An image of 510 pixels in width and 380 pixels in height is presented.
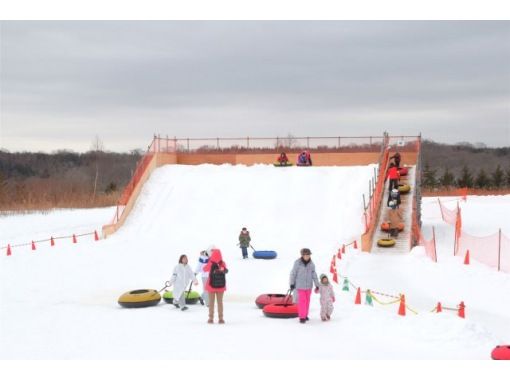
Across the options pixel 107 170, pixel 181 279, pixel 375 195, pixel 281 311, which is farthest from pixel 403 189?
pixel 107 170

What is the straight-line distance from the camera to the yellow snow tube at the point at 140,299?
48.1 feet

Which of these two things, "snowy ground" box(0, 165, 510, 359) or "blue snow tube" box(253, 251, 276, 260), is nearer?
"snowy ground" box(0, 165, 510, 359)

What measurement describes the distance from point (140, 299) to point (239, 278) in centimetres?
514

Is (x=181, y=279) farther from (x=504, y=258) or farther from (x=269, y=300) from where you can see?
(x=504, y=258)

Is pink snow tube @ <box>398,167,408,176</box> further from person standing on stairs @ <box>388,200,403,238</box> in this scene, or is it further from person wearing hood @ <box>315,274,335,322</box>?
person wearing hood @ <box>315,274,335,322</box>

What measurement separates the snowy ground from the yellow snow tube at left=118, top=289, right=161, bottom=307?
0.21 m

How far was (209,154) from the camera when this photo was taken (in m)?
41.3

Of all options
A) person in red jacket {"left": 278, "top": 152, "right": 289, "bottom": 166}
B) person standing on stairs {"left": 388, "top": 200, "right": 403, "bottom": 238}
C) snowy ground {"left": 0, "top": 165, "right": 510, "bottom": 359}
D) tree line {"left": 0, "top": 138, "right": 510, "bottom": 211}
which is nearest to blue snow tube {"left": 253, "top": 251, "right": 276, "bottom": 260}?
snowy ground {"left": 0, "top": 165, "right": 510, "bottom": 359}

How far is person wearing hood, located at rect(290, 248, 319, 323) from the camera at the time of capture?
41.3 ft

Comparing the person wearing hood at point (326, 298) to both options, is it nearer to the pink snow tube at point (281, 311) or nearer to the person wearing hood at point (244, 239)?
the pink snow tube at point (281, 311)

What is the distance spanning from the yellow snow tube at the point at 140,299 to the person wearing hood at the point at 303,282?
4022 mm

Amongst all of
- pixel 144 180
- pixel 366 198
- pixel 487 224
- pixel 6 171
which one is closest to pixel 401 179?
pixel 366 198

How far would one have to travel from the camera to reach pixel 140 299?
14.7 metres

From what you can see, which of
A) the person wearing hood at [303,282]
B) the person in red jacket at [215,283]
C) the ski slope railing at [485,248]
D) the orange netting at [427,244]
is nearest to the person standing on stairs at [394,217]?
the orange netting at [427,244]
